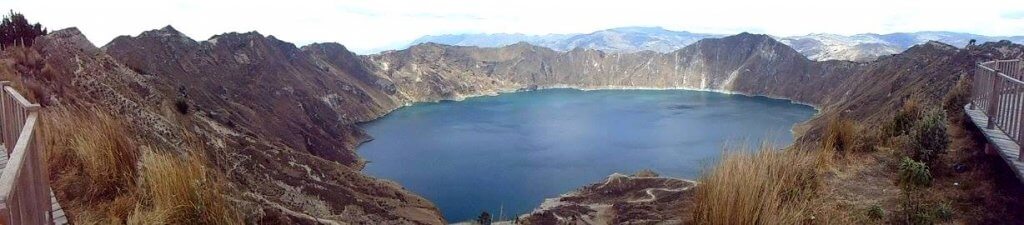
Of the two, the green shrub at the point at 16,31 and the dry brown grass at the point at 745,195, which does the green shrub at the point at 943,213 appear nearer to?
the dry brown grass at the point at 745,195

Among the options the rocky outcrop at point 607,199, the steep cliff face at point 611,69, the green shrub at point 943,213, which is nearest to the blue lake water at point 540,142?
the rocky outcrop at point 607,199

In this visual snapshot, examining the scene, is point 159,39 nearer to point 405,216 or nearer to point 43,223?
point 405,216

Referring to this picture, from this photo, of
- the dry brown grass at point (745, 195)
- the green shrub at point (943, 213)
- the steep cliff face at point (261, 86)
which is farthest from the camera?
the steep cliff face at point (261, 86)

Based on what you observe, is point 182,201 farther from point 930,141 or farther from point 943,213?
point 930,141

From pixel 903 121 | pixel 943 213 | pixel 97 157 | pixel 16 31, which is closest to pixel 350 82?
pixel 16 31

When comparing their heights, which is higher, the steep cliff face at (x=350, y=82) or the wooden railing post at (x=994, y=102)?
the wooden railing post at (x=994, y=102)

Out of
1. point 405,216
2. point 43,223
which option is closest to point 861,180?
point 43,223
